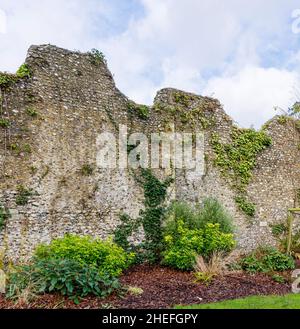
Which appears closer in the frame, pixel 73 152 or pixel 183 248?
pixel 183 248

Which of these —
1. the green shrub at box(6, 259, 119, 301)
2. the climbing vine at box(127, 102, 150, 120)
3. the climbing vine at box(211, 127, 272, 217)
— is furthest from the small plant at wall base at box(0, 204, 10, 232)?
the climbing vine at box(211, 127, 272, 217)

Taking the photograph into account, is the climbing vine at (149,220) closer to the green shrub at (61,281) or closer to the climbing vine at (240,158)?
the climbing vine at (240,158)

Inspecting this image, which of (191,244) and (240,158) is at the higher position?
(240,158)

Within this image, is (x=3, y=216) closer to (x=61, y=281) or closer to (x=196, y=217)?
(x=61, y=281)

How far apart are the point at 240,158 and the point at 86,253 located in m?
7.26

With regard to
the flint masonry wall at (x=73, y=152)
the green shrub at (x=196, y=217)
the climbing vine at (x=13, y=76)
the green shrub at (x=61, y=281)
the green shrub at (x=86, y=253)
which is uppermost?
the climbing vine at (x=13, y=76)

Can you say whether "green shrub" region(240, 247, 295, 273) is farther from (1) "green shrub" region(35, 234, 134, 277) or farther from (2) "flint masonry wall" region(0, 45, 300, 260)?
(1) "green shrub" region(35, 234, 134, 277)

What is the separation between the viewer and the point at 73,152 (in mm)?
10828

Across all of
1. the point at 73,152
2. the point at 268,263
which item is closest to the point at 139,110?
the point at 73,152

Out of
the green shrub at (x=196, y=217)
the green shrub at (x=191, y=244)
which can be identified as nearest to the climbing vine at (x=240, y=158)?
the green shrub at (x=196, y=217)

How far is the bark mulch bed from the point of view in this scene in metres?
7.26

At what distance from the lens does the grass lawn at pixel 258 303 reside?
25.1ft

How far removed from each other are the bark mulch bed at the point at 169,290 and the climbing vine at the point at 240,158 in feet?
11.3

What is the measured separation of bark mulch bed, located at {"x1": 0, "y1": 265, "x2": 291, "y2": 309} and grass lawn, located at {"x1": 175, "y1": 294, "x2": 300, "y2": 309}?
0.32 meters
